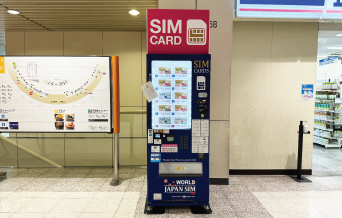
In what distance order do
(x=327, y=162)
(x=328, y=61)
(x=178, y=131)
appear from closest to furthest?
(x=178, y=131), (x=327, y=162), (x=328, y=61)

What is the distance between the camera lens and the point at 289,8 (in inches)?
148

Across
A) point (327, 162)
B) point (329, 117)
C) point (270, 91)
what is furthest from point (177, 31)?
point (329, 117)

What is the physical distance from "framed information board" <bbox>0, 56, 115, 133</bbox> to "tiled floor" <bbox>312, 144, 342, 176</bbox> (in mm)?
4428

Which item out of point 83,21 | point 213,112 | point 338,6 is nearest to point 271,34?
point 338,6

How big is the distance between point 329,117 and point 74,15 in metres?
8.13

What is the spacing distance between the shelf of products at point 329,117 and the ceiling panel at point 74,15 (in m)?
6.57

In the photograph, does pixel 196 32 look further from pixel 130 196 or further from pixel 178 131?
pixel 130 196

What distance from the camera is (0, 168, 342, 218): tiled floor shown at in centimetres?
289

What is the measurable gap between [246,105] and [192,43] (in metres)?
1.98

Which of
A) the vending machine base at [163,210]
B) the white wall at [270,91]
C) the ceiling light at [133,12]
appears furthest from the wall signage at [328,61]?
the vending machine base at [163,210]

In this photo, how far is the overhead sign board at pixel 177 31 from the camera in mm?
2807

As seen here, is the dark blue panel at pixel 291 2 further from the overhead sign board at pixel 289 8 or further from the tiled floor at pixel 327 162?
the tiled floor at pixel 327 162

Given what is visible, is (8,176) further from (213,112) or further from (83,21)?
(213,112)

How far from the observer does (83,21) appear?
4.61 meters
